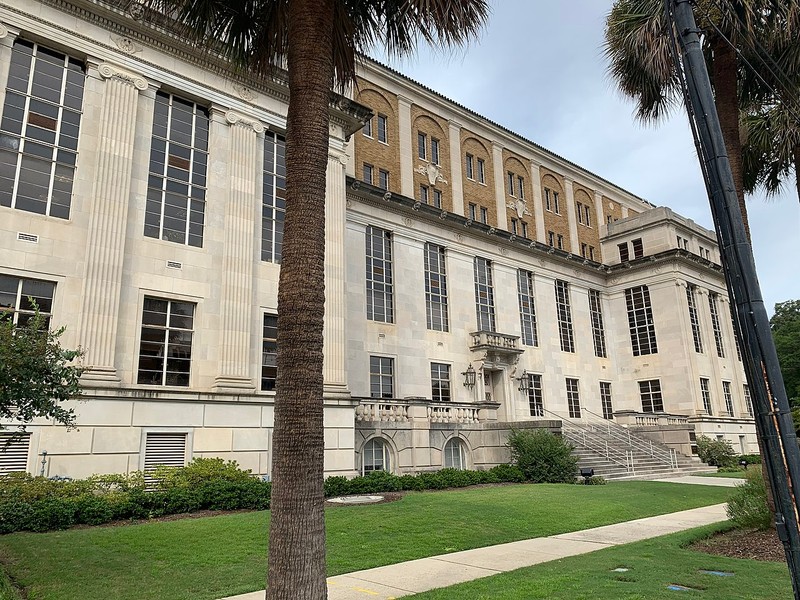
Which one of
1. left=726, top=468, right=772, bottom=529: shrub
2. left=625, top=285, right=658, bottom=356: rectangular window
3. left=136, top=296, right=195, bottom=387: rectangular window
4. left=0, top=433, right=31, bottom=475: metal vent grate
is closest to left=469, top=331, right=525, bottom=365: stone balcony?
left=625, top=285, right=658, bottom=356: rectangular window

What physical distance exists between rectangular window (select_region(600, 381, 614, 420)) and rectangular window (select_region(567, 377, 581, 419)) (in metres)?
2.79

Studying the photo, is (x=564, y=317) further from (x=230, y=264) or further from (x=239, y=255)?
(x=230, y=264)

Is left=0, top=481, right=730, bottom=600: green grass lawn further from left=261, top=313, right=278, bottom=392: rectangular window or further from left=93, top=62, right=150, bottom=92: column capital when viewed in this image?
left=93, top=62, right=150, bottom=92: column capital

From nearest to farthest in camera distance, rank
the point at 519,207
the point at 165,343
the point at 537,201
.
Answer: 1. the point at 165,343
2. the point at 519,207
3. the point at 537,201

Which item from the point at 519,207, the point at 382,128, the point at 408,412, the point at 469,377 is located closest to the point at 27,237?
the point at 408,412

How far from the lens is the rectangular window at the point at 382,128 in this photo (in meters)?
34.0

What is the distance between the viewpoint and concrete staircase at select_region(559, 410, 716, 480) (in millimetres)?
27047

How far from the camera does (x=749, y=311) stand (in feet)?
16.9

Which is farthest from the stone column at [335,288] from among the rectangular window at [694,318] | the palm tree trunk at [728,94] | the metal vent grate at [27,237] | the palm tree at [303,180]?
the rectangular window at [694,318]

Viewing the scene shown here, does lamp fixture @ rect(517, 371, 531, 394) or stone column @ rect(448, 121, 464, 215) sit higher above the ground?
stone column @ rect(448, 121, 464, 215)

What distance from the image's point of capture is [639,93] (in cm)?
1510

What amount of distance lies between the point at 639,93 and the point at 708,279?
114 ft

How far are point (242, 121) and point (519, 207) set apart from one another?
24.8 meters

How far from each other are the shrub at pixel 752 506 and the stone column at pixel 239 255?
573 inches
